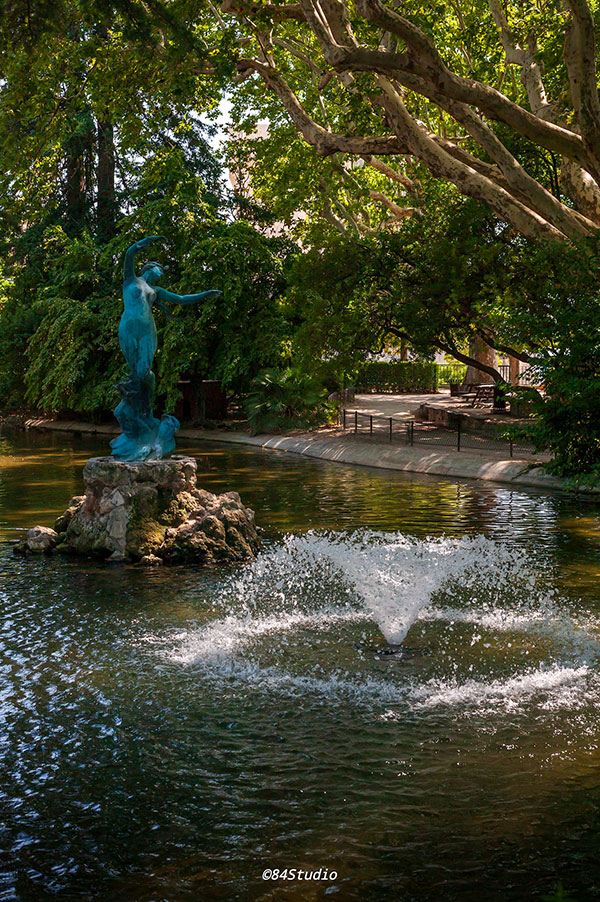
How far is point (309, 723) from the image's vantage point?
779 cm

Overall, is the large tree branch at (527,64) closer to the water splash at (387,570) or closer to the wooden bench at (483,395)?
the water splash at (387,570)

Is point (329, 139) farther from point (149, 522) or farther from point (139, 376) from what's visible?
point (149, 522)

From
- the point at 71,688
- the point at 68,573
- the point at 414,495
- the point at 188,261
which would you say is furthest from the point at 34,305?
the point at 71,688

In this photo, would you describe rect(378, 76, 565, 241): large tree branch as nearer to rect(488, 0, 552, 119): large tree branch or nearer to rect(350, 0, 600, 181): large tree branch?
rect(488, 0, 552, 119): large tree branch

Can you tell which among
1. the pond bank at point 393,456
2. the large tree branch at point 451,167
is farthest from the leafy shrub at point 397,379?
the large tree branch at point 451,167

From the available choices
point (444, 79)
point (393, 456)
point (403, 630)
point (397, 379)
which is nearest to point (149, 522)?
point (403, 630)

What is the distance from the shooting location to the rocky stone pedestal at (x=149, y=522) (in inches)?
551

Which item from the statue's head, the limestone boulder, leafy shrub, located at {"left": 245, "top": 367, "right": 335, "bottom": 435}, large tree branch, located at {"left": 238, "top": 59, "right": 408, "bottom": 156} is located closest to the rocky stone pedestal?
the limestone boulder

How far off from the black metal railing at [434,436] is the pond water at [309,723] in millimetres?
10146

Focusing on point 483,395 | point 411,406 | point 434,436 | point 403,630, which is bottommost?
point 403,630

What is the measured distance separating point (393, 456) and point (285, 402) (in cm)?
763

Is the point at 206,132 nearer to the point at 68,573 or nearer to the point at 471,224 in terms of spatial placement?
the point at 471,224

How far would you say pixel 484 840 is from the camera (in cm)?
588

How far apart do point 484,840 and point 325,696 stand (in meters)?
2.68
